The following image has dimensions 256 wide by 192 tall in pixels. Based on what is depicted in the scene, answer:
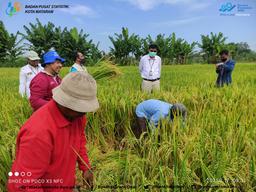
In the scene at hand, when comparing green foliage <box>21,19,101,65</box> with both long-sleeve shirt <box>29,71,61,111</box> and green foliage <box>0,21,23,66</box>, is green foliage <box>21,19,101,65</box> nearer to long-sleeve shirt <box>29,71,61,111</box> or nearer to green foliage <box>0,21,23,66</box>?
green foliage <box>0,21,23,66</box>

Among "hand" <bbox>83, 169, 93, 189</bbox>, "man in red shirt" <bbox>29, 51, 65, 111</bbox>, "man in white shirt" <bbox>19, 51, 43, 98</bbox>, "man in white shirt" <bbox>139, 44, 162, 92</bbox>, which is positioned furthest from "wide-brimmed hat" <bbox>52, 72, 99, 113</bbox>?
"man in white shirt" <bbox>139, 44, 162, 92</bbox>

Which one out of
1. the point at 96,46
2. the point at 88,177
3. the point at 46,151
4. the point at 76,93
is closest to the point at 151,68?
the point at 88,177

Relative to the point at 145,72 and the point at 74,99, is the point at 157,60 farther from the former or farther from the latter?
the point at 74,99

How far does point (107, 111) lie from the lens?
2945 mm

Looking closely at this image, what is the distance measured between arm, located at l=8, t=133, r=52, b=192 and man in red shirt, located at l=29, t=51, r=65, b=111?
1.33m

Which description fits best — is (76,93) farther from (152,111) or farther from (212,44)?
(212,44)

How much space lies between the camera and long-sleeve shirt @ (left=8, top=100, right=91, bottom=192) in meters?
1.06

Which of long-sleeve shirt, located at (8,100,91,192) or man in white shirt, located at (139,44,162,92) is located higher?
man in white shirt, located at (139,44,162,92)

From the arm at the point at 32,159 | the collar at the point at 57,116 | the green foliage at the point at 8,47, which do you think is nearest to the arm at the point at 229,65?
the collar at the point at 57,116

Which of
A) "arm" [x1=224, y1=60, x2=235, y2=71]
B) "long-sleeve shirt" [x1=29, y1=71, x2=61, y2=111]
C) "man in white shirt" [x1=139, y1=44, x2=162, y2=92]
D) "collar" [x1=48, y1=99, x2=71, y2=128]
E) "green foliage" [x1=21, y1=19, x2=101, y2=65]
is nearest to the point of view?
"collar" [x1=48, y1=99, x2=71, y2=128]

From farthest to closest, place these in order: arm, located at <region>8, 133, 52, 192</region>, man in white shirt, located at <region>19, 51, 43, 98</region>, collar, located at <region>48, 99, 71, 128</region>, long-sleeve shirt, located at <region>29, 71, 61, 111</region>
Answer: man in white shirt, located at <region>19, 51, 43, 98</region> < long-sleeve shirt, located at <region>29, 71, 61, 111</region> < collar, located at <region>48, 99, 71, 128</region> < arm, located at <region>8, 133, 52, 192</region>

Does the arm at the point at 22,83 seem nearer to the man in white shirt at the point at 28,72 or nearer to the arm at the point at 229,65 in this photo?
the man in white shirt at the point at 28,72

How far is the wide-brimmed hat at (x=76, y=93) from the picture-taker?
1.13 meters

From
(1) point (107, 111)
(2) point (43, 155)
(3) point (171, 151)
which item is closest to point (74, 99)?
(2) point (43, 155)
